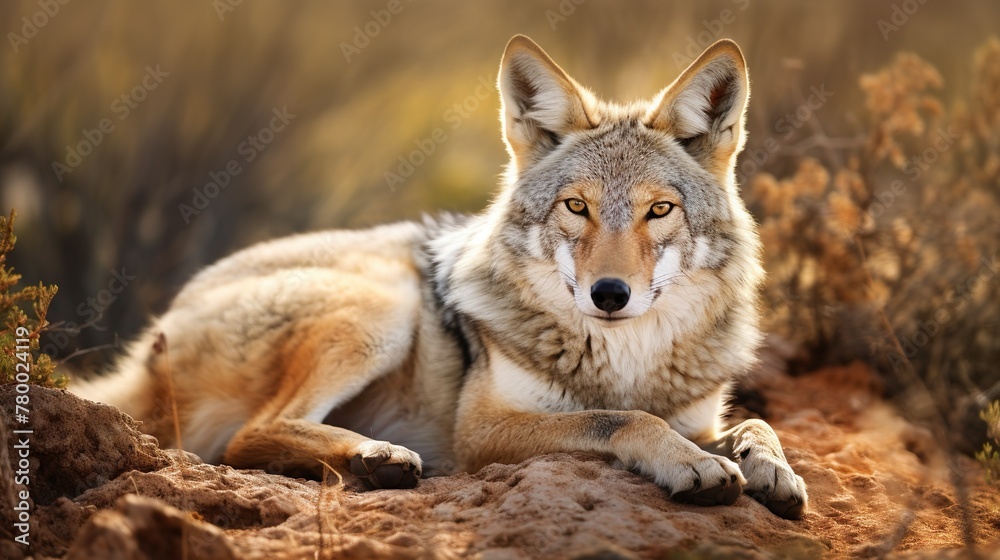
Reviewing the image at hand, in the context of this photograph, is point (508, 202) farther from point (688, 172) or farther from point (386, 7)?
point (386, 7)

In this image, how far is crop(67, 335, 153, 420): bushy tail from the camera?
537 centimetres

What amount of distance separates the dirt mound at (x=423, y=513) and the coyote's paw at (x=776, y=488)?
3.2 inches

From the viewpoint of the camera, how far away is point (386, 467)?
426cm

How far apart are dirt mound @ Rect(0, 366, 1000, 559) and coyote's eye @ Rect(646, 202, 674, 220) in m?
1.30

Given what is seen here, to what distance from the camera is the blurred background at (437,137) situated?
7.03m

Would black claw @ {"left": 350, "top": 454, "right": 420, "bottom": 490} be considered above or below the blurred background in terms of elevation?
below

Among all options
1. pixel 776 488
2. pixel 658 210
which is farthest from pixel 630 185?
pixel 776 488

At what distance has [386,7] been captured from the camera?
10055 mm

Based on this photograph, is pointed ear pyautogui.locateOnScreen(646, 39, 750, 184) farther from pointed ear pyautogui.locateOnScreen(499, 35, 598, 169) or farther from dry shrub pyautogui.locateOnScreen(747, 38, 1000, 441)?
dry shrub pyautogui.locateOnScreen(747, 38, 1000, 441)

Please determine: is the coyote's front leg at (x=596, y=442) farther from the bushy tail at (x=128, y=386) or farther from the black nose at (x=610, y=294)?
the bushy tail at (x=128, y=386)

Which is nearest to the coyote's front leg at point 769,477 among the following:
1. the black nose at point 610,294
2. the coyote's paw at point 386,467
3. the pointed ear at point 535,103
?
the black nose at point 610,294

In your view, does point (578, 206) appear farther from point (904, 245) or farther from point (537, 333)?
point (904, 245)

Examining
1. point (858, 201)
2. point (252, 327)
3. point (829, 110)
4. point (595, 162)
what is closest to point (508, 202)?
point (595, 162)

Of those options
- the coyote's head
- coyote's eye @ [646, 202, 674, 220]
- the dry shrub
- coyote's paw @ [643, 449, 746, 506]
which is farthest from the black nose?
the dry shrub
